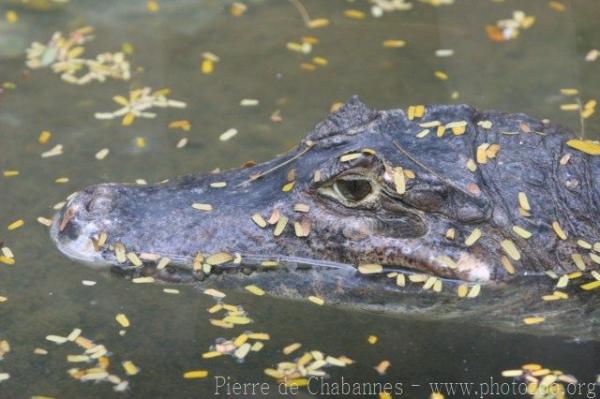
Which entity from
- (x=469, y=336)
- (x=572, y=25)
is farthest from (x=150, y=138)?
(x=572, y=25)

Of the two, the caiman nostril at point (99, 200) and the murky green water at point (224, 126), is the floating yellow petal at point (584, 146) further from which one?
the caiman nostril at point (99, 200)

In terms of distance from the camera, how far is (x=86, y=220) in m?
6.43

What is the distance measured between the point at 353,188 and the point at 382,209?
0.69ft

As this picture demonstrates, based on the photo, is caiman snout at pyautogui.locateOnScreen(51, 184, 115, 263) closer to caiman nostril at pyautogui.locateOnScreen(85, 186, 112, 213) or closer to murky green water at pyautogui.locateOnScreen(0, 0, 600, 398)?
caiman nostril at pyautogui.locateOnScreen(85, 186, 112, 213)

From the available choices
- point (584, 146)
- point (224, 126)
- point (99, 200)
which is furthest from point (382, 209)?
point (224, 126)

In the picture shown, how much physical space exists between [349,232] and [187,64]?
11.3 feet

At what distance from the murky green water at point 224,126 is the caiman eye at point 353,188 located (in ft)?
2.28

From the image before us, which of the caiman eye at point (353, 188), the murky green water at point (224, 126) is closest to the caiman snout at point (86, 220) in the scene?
the murky green water at point (224, 126)

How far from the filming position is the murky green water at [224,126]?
586 centimetres

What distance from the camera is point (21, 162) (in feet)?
25.8

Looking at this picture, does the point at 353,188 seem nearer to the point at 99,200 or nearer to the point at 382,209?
the point at 382,209

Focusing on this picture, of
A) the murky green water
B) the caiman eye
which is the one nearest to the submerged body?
the caiman eye

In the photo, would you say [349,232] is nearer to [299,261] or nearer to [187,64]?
[299,261]

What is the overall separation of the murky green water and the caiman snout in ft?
0.46
